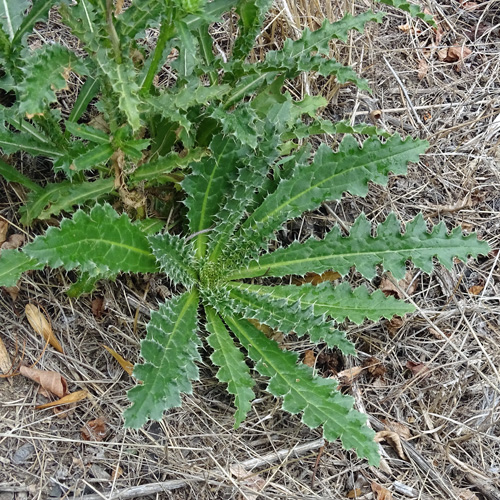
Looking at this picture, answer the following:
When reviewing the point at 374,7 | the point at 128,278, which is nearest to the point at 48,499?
the point at 128,278

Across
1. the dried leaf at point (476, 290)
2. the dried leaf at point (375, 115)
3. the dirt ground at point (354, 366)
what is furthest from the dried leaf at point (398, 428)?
the dried leaf at point (375, 115)

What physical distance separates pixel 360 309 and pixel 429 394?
1.89ft

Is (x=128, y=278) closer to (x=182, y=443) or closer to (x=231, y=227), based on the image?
(x=231, y=227)

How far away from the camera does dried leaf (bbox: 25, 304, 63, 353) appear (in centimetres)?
203

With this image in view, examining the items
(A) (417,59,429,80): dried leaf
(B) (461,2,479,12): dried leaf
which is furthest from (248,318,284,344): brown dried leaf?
(B) (461,2,479,12): dried leaf

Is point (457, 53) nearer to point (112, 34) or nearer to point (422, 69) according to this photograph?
point (422, 69)

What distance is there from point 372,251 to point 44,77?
1371mm

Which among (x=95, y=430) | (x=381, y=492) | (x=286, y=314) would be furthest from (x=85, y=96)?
(x=381, y=492)

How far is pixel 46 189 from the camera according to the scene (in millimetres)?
2008

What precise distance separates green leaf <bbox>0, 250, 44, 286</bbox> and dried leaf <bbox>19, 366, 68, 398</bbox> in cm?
38

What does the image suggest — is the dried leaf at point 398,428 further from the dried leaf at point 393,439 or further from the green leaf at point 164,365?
the green leaf at point 164,365

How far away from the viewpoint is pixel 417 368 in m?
2.36

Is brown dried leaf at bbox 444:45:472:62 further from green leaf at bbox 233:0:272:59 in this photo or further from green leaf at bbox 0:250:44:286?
green leaf at bbox 0:250:44:286

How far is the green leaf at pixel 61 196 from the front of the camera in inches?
75.7
